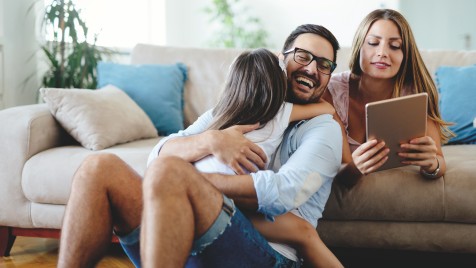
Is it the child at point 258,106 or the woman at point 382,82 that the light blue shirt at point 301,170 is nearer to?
the child at point 258,106

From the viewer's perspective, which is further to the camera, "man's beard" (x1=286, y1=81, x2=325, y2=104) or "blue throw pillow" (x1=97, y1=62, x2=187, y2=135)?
"blue throw pillow" (x1=97, y1=62, x2=187, y2=135)

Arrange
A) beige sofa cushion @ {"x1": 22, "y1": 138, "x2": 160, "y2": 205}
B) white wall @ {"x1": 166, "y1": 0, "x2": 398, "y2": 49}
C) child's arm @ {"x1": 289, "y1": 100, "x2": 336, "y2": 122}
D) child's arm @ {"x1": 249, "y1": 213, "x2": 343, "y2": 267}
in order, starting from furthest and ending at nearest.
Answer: white wall @ {"x1": 166, "y1": 0, "x2": 398, "y2": 49} < beige sofa cushion @ {"x1": 22, "y1": 138, "x2": 160, "y2": 205} < child's arm @ {"x1": 289, "y1": 100, "x2": 336, "y2": 122} < child's arm @ {"x1": 249, "y1": 213, "x2": 343, "y2": 267}

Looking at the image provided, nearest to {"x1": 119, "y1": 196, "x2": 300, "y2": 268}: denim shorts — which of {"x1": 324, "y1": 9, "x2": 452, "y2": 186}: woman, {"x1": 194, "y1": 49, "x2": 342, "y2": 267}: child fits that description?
{"x1": 194, "y1": 49, "x2": 342, "y2": 267}: child

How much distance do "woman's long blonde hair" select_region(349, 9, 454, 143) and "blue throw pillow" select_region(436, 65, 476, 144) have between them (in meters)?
0.54

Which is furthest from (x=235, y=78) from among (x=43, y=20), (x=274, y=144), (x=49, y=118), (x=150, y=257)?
(x=43, y=20)

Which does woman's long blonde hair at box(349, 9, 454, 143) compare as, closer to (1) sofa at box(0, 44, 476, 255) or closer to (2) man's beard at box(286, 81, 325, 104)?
(1) sofa at box(0, 44, 476, 255)

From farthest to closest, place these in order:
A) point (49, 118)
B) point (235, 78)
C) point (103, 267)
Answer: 1. point (49, 118)
2. point (103, 267)
3. point (235, 78)

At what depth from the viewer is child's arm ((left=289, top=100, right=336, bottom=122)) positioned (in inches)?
58.6

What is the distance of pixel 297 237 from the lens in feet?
4.38

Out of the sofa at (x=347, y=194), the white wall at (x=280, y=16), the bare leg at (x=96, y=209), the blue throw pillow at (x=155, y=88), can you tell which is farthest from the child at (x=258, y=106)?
the white wall at (x=280, y=16)

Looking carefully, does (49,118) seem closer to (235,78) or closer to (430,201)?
(235,78)

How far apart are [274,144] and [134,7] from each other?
3.96 m

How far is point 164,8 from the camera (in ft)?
17.2

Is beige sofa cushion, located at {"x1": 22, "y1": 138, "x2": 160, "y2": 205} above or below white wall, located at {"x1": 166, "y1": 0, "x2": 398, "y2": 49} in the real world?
below
